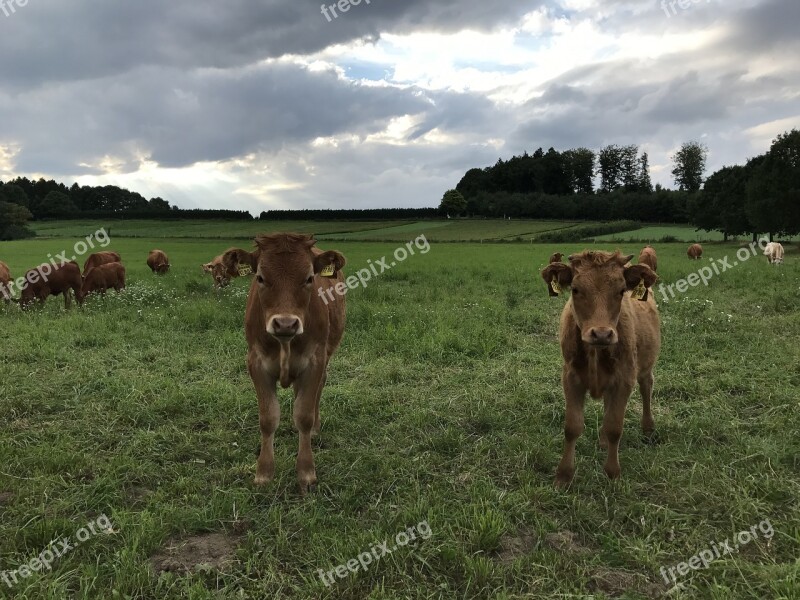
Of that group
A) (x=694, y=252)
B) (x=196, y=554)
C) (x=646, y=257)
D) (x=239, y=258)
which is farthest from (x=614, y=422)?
(x=694, y=252)

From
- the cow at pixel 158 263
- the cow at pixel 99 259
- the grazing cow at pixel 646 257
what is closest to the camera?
the grazing cow at pixel 646 257

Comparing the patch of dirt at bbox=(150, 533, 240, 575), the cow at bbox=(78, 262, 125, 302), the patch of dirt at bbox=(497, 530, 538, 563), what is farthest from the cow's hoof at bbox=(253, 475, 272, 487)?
the cow at bbox=(78, 262, 125, 302)

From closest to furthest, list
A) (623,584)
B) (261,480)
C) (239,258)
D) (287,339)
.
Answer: (623,584) → (287,339) → (261,480) → (239,258)

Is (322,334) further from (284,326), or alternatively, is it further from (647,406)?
(647,406)

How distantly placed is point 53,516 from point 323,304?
2656 mm

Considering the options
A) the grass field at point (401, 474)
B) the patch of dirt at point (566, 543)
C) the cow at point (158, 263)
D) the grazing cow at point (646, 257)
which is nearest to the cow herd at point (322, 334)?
the grass field at point (401, 474)

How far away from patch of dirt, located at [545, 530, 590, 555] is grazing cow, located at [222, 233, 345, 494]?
1988mm

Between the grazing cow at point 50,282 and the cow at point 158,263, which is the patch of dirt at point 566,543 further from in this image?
the cow at point 158,263

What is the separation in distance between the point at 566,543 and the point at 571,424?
115cm

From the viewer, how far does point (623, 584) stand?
3.26 metres

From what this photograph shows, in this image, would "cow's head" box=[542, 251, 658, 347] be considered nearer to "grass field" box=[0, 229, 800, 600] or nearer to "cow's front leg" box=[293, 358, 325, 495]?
"grass field" box=[0, 229, 800, 600]

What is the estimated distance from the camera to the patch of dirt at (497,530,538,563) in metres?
3.52

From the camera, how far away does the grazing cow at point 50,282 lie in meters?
14.3

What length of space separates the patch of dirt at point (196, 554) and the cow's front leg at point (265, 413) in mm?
821
